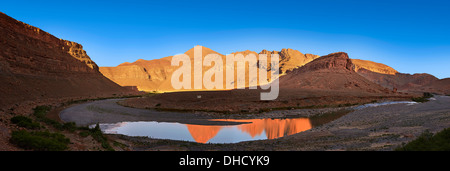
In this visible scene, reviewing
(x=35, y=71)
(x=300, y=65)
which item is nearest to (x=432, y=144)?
(x=35, y=71)

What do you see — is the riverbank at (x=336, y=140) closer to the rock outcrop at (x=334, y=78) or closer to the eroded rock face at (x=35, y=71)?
the eroded rock face at (x=35, y=71)

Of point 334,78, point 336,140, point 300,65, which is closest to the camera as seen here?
point 336,140

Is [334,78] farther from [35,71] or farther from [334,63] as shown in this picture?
[35,71]

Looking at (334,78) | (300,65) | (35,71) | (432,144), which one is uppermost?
(300,65)

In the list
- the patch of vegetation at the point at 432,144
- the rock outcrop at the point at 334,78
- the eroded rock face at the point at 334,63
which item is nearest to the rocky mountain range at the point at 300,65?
the eroded rock face at the point at 334,63

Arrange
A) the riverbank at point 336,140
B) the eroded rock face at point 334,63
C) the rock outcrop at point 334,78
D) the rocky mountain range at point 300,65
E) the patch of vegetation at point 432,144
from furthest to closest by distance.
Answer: the rocky mountain range at point 300,65, the eroded rock face at point 334,63, the rock outcrop at point 334,78, the riverbank at point 336,140, the patch of vegetation at point 432,144

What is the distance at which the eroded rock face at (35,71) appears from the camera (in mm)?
44750

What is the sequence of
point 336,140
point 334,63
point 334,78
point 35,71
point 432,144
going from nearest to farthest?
point 432,144 → point 336,140 → point 35,71 → point 334,78 → point 334,63

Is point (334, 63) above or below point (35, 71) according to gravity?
above

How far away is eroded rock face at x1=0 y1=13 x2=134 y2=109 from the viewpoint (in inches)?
1762

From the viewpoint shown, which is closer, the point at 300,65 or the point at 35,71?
the point at 35,71

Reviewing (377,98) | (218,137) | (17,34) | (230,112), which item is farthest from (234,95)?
(17,34)

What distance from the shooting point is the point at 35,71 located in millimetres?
58781
